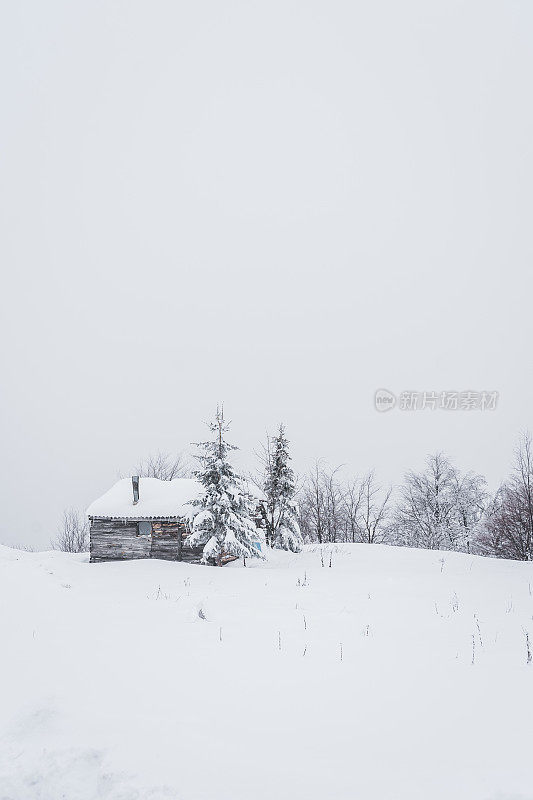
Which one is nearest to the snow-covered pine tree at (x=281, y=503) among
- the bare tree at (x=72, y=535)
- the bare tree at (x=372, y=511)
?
the bare tree at (x=372, y=511)

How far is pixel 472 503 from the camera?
37781 millimetres

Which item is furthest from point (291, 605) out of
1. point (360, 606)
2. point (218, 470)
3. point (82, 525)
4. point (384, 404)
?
point (82, 525)

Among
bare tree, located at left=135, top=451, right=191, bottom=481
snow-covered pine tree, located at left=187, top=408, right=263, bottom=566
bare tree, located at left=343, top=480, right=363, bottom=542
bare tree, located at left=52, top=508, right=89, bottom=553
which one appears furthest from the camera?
bare tree, located at left=135, top=451, right=191, bottom=481

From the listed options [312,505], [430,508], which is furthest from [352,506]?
[430,508]

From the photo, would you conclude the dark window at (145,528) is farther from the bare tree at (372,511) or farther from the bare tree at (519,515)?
the bare tree at (519,515)

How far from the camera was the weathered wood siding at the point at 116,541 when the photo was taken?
25.2 meters

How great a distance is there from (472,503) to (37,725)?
131ft

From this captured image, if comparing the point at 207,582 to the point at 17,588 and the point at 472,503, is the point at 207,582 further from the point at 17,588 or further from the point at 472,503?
the point at 472,503

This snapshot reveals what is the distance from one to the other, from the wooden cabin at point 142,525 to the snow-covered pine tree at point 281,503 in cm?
194

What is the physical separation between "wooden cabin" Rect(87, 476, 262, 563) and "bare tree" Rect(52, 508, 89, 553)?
24.6 m

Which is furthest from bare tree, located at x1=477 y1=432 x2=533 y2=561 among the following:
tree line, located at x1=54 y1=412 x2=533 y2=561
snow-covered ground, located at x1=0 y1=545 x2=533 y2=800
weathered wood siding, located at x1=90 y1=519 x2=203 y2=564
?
snow-covered ground, located at x1=0 y1=545 x2=533 y2=800

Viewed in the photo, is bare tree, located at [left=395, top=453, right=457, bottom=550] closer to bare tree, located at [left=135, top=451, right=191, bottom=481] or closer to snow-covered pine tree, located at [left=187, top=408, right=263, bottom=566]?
snow-covered pine tree, located at [left=187, top=408, right=263, bottom=566]

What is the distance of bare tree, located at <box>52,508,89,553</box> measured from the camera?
47.8 metres

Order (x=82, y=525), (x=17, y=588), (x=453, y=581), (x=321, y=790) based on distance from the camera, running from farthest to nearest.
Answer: (x=82, y=525) < (x=453, y=581) < (x=17, y=588) < (x=321, y=790)
